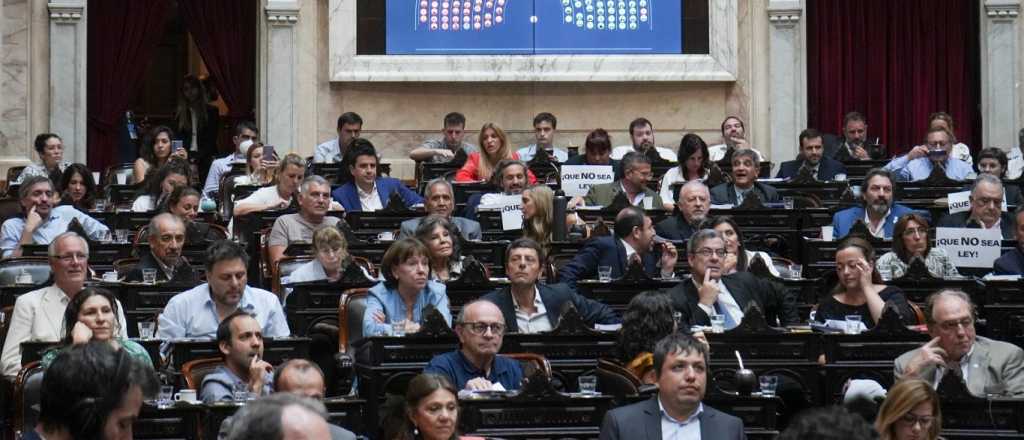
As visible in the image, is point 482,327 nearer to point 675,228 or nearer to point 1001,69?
point 675,228

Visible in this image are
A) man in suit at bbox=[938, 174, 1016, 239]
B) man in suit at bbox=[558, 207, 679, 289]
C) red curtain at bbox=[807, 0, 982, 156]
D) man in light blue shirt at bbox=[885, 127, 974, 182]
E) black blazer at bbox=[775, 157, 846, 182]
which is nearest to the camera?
man in suit at bbox=[558, 207, 679, 289]

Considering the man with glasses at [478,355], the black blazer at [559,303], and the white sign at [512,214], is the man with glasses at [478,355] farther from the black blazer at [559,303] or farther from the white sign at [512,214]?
the white sign at [512,214]

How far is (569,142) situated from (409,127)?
153 cm

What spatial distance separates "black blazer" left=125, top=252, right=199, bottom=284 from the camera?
10299 mm

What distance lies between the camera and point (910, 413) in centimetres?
661

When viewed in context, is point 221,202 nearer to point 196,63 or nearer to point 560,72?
point 560,72

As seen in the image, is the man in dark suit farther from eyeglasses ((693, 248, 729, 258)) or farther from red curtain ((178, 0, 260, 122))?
red curtain ((178, 0, 260, 122))

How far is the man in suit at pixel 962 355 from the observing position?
8281 millimetres

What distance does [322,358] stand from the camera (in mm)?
10086

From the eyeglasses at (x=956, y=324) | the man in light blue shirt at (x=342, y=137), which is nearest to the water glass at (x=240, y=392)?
the eyeglasses at (x=956, y=324)

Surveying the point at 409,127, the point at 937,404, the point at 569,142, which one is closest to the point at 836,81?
the point at 569,142

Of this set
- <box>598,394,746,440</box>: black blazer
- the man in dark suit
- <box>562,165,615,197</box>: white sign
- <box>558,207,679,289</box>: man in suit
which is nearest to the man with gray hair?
the man in dark suit

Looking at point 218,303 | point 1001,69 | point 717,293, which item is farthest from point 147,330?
point 1001,69

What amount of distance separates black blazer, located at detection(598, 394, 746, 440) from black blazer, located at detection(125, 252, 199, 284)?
370 centimetres
